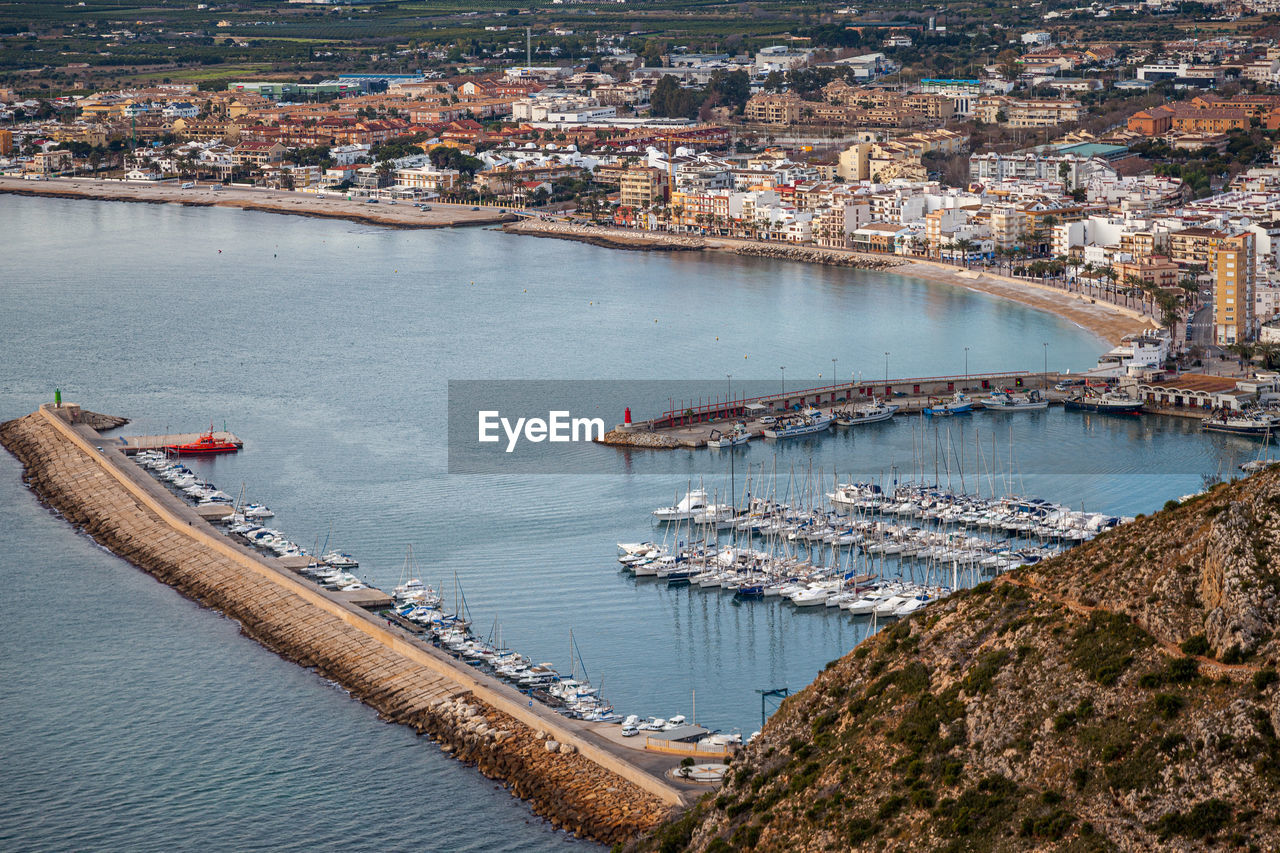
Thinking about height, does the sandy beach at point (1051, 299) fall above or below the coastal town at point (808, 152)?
below

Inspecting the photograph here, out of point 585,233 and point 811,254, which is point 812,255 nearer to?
point 811,254

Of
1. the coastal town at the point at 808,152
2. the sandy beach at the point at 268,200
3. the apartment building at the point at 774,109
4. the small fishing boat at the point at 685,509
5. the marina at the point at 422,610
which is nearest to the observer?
the marina at the point at 422,610

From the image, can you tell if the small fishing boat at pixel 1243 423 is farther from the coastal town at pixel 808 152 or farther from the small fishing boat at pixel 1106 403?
the coastal town at pixel 808 152

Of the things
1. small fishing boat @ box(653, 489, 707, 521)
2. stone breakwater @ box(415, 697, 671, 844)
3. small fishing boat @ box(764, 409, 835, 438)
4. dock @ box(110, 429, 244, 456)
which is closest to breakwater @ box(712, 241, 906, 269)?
small fishing boat @ box(764, 409, 835, 438)

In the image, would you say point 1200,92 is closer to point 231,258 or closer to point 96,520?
point 231,258

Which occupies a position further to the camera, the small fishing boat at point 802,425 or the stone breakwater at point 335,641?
the small fishing boat at point 802,425

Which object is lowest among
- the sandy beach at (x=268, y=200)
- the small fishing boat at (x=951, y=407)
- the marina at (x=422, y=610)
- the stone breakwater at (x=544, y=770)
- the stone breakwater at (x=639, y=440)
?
the stone breakwater at (x=544, y=770)

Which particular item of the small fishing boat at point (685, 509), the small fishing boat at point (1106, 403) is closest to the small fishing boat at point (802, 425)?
the small fishing boat at point (1106, 403)
